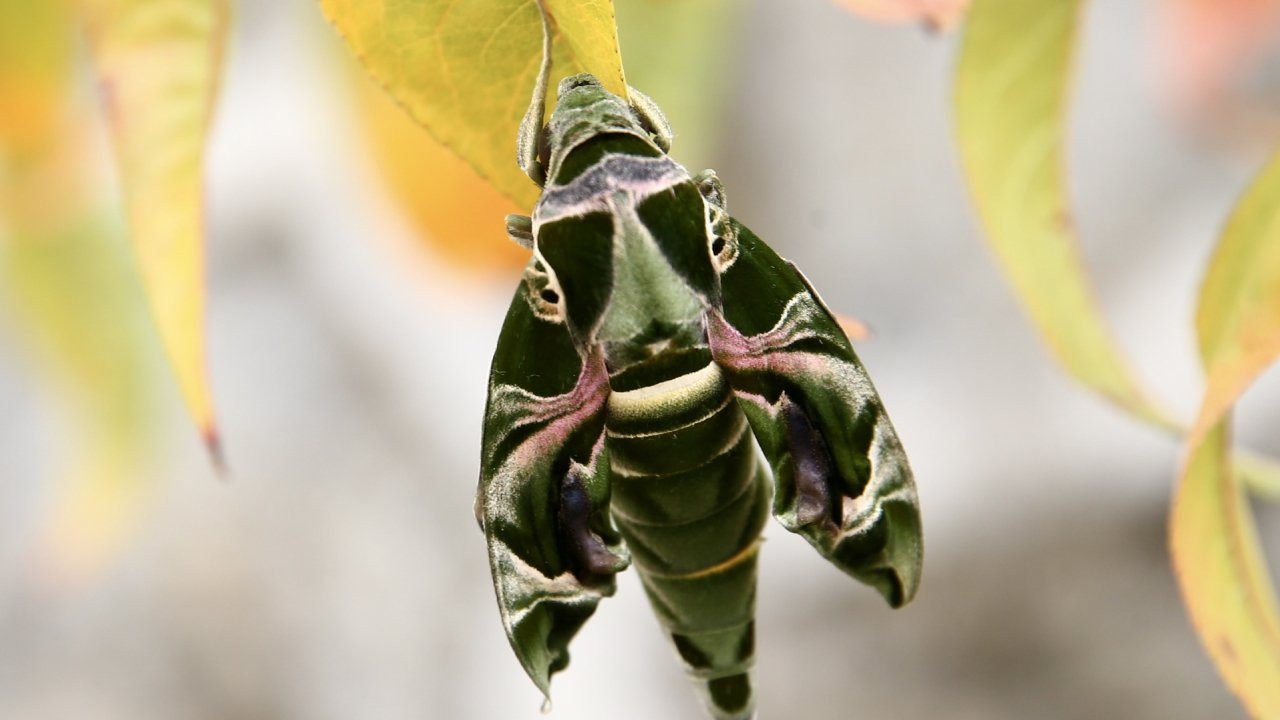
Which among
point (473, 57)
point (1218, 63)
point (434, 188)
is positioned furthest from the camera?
point (1218, 63)

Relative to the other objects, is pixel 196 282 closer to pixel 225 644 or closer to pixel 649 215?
pixel 649 215

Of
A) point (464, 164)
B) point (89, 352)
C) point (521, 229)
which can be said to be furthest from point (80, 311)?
point (521, 229)

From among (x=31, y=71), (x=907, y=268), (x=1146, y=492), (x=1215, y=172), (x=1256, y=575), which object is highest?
(x=31, y=71)

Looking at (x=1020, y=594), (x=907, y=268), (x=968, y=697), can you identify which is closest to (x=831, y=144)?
(x=907, y=268)

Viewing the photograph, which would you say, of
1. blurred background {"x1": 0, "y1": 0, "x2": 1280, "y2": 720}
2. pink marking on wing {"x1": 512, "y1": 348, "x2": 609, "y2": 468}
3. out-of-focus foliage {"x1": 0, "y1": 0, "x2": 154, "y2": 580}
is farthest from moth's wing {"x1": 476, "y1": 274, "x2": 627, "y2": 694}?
blurred background {"x1": 0, "y1": 0, "x2": 1280, "y2": 720}

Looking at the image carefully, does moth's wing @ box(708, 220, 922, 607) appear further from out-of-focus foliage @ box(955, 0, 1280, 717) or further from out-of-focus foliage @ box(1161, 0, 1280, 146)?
out-of-focus foliage @ box(1161, 0, 1280, 146)

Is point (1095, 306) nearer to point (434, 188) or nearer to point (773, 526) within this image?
point (434, 188)

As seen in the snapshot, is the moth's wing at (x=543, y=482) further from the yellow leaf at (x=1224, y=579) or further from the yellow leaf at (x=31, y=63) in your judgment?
the yellow leaf at (x=31, y=63)

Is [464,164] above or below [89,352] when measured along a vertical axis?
above
